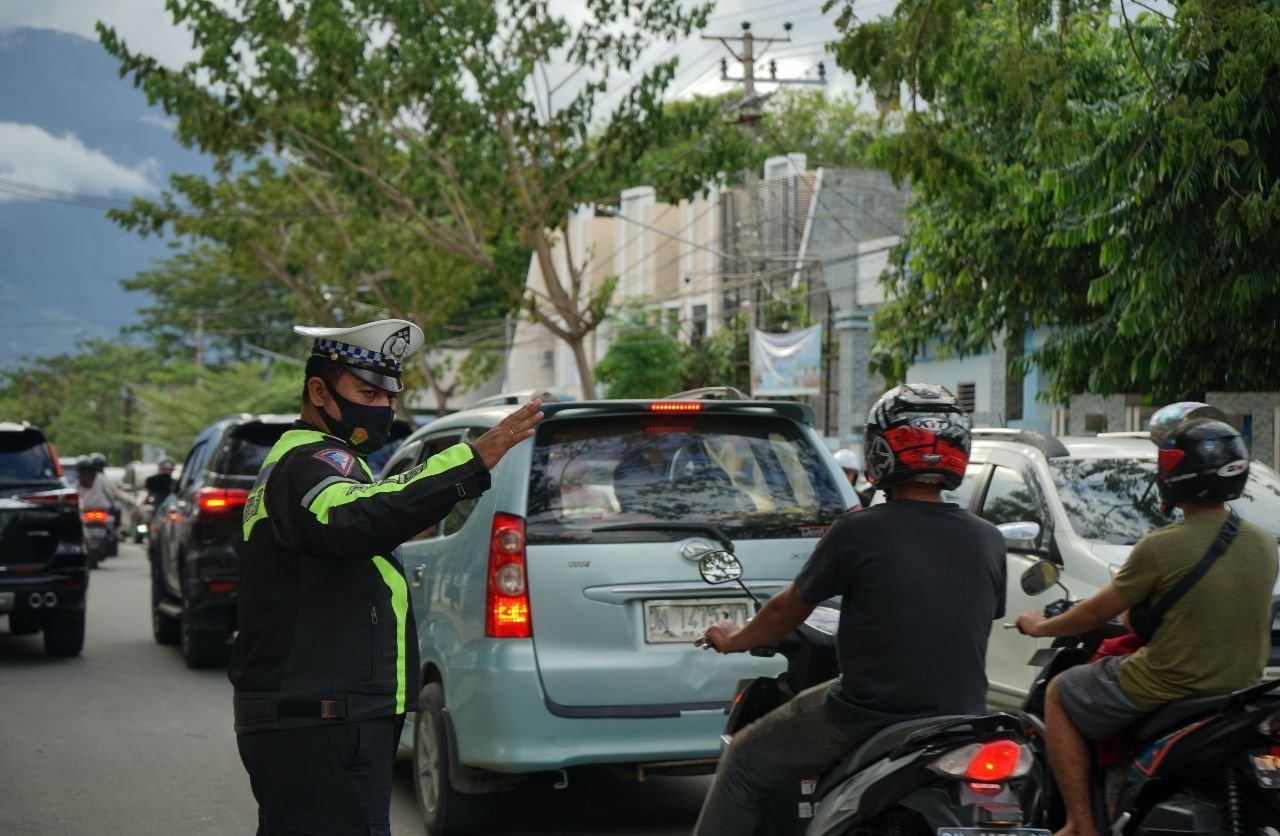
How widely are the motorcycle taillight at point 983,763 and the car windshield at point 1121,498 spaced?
4497mm

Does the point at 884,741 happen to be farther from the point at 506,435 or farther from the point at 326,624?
the point at 326,624

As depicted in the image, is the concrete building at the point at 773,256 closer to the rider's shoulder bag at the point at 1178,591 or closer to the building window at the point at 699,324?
the building window at the point at 699,324

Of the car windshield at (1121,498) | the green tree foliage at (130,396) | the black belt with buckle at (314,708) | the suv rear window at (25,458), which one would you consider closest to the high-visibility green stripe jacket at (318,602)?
the black belt with buckle at (314,708)

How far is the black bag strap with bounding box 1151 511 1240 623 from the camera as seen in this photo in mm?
4645

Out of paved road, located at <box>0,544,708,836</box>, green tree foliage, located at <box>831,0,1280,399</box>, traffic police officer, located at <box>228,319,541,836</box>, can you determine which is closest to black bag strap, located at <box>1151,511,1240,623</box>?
traffic police officer, located at <box>228,319,541,836</box>

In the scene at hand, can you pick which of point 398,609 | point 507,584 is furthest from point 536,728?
point 398,609

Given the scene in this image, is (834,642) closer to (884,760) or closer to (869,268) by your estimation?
(884,760)

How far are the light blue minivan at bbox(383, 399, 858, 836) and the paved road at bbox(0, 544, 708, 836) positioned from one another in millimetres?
728

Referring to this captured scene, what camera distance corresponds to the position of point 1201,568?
4.64 m

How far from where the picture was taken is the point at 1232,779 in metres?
4.36

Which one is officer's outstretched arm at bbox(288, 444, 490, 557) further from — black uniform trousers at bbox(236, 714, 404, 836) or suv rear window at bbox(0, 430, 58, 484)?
suv rear window at bbox(0, 430, 58, 484)

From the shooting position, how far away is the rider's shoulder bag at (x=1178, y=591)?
4648 mm

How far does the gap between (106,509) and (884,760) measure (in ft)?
80.7

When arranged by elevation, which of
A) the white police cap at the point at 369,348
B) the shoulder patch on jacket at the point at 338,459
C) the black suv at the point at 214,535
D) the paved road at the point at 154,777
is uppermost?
the white police cap at the point at 369,348
